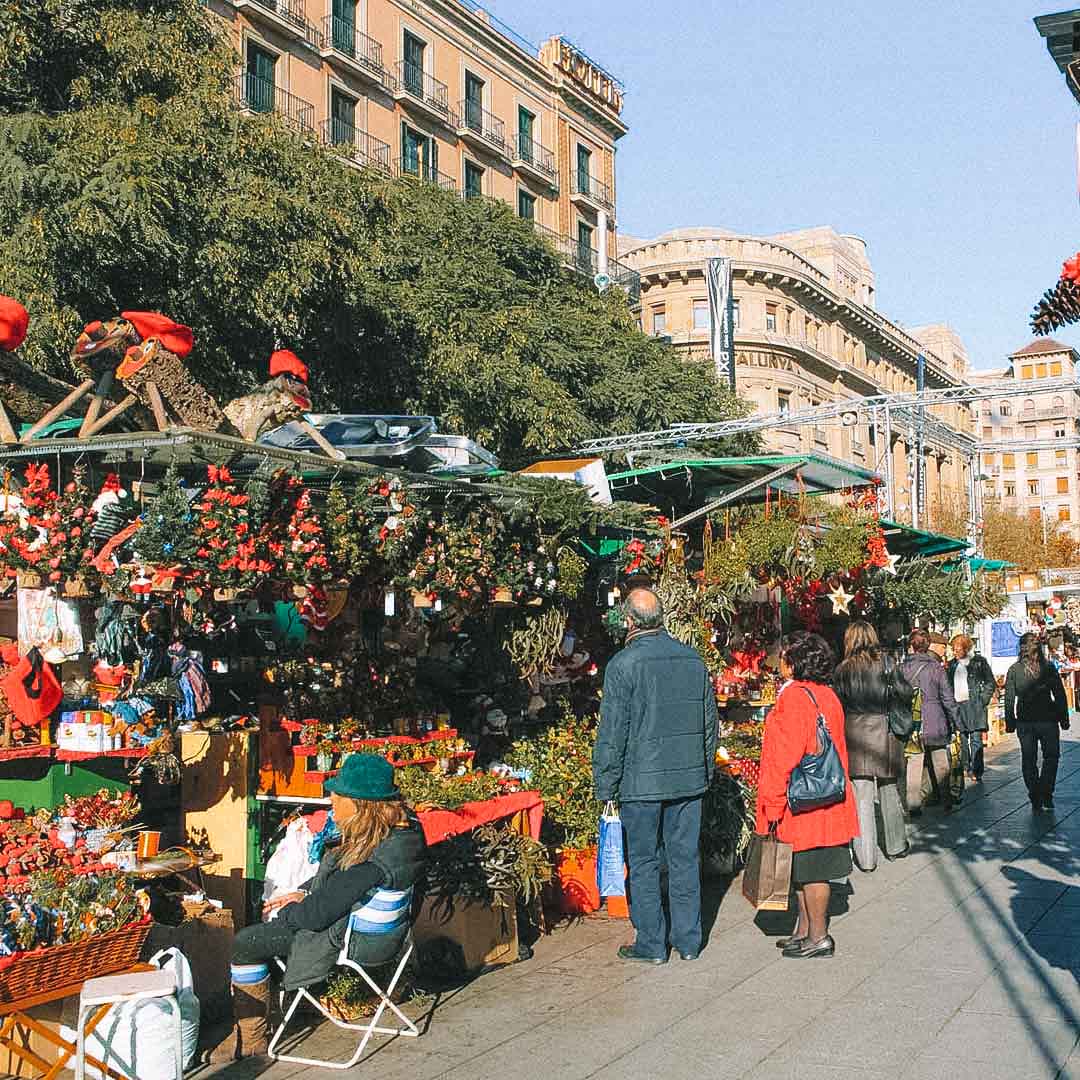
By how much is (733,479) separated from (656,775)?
175 inches

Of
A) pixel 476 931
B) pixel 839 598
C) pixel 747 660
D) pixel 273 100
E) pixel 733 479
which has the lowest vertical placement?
pixel 476 931

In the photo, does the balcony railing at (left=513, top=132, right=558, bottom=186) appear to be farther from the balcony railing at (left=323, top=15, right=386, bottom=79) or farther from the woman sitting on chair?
the woman sitting on chair

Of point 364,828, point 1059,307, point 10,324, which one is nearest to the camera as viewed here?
point 1059,307

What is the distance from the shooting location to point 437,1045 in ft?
15.9

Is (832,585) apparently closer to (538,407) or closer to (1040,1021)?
→ (1040,1021)

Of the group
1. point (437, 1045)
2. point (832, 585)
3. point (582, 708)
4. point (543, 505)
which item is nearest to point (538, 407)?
point (832, 585)

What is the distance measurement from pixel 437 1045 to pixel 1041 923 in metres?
3.64

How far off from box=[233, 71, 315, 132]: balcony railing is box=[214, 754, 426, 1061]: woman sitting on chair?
79.4 feet

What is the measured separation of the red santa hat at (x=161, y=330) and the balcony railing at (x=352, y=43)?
1016 inches

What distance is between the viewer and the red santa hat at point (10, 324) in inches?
234

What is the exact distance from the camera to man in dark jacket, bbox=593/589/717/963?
5996 mm

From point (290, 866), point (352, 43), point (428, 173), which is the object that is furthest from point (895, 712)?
point (352, 43)

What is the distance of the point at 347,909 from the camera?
181 inches

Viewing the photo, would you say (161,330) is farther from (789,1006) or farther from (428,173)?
(428,173)
